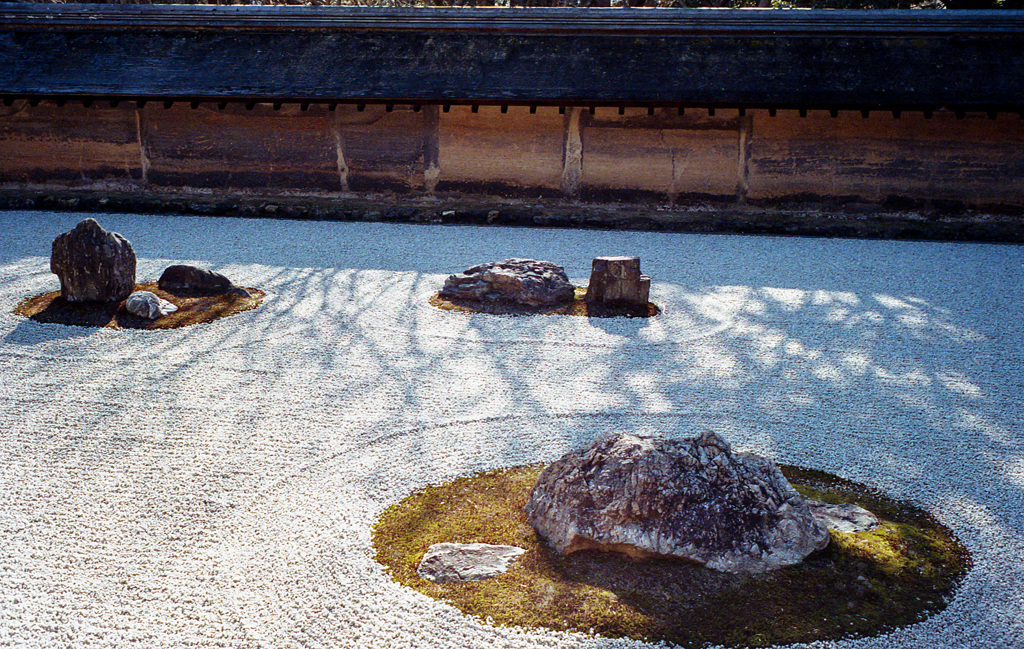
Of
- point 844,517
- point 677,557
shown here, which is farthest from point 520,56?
point 677,557

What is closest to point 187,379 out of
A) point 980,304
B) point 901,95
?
point 980,304

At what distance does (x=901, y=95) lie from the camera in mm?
11086

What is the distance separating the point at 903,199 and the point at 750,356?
6999mm

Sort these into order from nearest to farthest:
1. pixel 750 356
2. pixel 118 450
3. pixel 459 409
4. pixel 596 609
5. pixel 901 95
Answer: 1. pixel 596 609
2. pixel 118 450
3. pixel 459 409
4. pixel 750 356
5. pixel 901 95

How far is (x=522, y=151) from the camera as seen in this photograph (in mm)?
12125

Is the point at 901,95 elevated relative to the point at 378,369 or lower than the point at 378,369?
elevated

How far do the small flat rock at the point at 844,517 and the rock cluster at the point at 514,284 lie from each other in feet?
13.3

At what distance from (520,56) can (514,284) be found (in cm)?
622

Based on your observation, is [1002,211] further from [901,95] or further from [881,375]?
[881,375]

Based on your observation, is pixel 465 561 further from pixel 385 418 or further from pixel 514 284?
pixel 514 284

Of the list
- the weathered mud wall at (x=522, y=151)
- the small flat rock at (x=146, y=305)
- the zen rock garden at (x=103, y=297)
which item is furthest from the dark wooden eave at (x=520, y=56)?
the small flat rock at (x=146, y=305)

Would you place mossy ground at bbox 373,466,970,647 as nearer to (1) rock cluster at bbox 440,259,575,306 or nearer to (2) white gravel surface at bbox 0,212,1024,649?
(2) white gravel surface at bbox 0,212,1024,649

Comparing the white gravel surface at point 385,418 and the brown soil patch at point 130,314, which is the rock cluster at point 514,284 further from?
the brown soil patch at point 130,314

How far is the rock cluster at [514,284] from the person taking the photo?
749 centimetres
